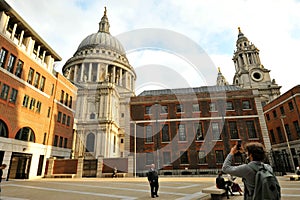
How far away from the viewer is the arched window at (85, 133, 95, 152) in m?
44.4

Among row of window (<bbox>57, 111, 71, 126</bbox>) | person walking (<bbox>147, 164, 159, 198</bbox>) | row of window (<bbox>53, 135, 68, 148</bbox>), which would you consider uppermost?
row of window (<bbox>57, 111, 71, 126</bbox>)

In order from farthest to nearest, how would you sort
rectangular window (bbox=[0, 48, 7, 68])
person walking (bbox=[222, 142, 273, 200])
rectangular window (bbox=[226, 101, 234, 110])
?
rectangular window (bbox=[226, 101, 234, 110]) → rectangular window (bbox=[0, 48, 7, 68]) → person walking (bbox=[222, 142, 273, 200])

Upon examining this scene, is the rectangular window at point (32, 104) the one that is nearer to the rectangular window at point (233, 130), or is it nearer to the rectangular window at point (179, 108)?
the rectangular window at point (179, 108)

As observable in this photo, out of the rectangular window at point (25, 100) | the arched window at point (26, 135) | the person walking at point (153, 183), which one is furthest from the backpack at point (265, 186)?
the rectangular window at point (25, 100)

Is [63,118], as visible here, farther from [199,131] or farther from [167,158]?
[199,131]

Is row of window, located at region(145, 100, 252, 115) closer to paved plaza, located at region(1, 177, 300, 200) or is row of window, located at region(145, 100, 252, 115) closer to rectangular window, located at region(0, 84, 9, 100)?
paved plaza, located at region(1, 177, 300, 200)

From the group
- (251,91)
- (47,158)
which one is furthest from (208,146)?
(47,158)

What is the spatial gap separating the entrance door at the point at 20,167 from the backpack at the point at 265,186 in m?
25.6

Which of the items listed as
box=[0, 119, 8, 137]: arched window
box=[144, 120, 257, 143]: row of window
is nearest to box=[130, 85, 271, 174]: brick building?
box=[144, 120, 257, 143]: row of window

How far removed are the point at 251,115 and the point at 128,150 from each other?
20.4m

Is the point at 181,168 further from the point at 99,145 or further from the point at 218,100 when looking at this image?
the point at 99,145

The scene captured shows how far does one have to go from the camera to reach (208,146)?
1116 inches

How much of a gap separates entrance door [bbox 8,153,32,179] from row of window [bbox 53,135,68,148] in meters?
4.83

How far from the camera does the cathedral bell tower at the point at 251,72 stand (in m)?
44.8
